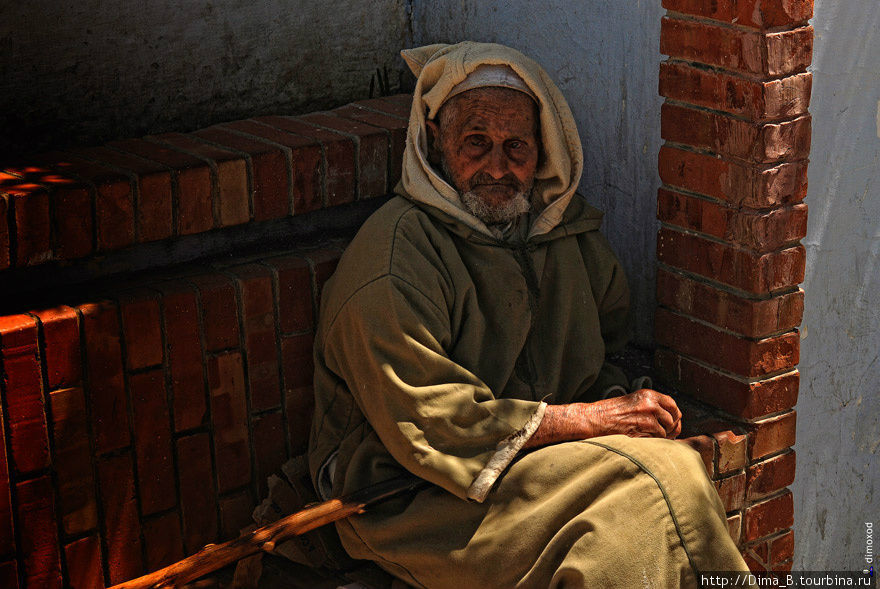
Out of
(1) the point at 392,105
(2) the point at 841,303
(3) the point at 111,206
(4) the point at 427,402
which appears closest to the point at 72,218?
(3) the point at 111,206

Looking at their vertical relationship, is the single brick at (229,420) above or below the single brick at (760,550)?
above

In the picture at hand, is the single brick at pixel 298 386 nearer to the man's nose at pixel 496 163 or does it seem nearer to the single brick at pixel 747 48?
the man's nose at pixel 496 163

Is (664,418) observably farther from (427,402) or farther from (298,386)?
(298,386)

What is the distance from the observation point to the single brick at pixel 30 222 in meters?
2.63

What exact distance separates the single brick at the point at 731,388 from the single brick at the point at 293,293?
1.09m

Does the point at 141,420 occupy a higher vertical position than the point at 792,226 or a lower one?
lower

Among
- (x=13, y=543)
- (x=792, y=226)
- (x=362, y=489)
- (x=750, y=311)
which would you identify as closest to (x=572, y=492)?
(x=362, y=489)

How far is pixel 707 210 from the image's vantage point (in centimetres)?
304

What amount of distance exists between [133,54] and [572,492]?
190 cm

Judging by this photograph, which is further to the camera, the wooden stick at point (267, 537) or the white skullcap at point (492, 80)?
the white skullcap at point (492, 80)

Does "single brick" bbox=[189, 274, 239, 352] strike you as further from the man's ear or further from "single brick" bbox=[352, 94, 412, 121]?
"single brick" bbox=[352, 94, 412, 121]

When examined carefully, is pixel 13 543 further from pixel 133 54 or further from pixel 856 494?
pixel 856 494

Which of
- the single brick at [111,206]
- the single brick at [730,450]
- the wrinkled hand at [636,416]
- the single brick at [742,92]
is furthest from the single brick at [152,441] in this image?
the single brick at [742,92]

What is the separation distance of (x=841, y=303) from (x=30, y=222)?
2.33 metres
